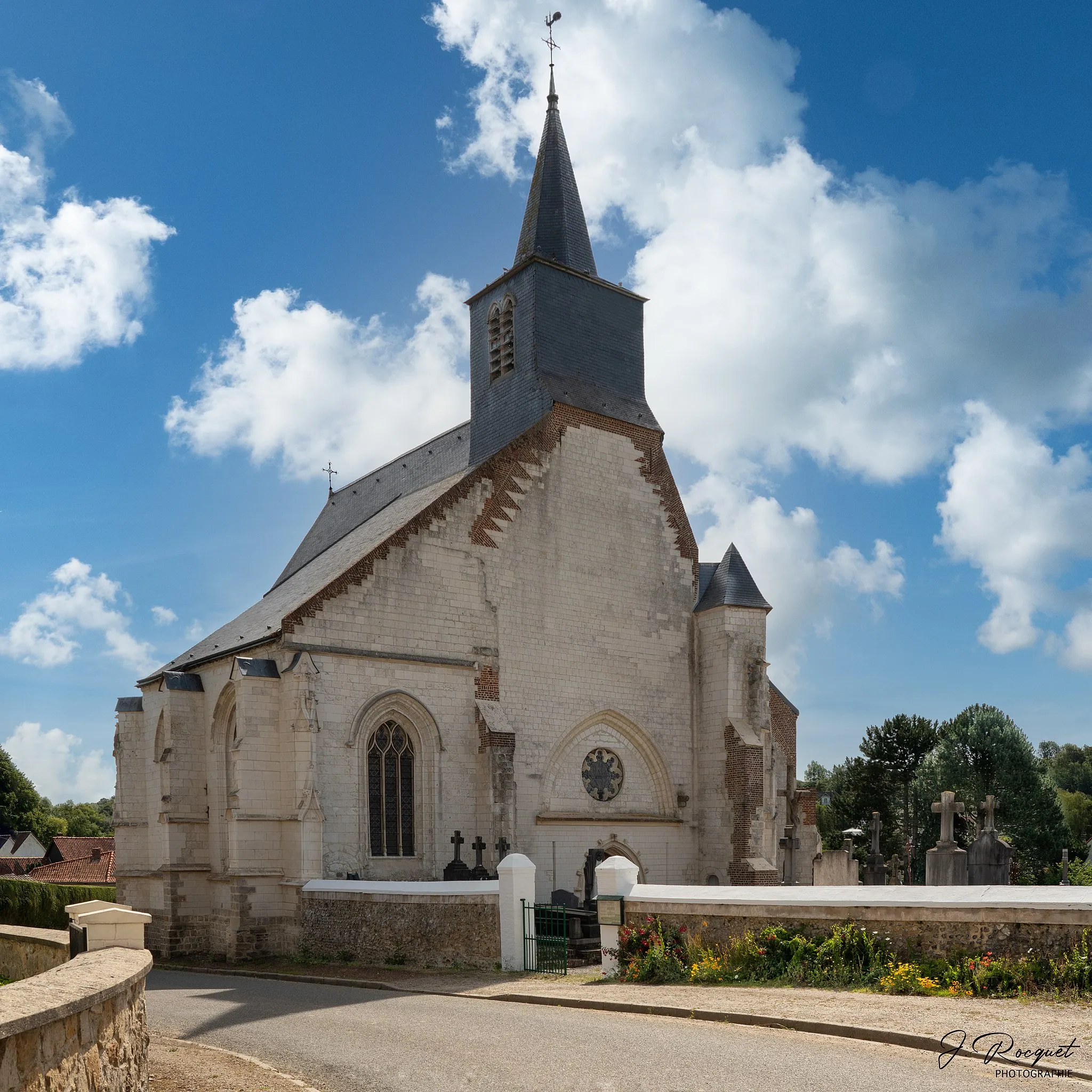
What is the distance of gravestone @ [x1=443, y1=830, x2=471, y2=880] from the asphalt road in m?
8.34

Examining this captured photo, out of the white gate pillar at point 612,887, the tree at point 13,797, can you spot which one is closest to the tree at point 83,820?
the tree at point 13,797

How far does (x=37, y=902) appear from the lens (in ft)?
83.7

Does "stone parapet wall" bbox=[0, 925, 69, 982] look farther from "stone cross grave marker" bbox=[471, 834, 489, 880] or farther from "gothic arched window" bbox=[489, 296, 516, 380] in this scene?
"gothic arched window" bbox=[489, 296, 516, 380]

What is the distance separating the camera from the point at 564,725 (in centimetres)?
2434

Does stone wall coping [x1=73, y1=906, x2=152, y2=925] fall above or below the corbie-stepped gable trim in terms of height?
below

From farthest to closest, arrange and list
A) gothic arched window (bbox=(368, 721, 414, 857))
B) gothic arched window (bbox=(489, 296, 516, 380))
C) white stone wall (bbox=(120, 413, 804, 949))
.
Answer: gothic arched window (bbox=(489, 296, 516, 380)) → gothic arched window (bbox=(368, 721, 414, 857)) → white stone wall (bbox=(120, 413, 804, 949))

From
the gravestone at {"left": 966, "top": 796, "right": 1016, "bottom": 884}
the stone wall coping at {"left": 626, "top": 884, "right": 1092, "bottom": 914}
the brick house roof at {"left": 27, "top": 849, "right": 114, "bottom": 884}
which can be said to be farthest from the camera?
the brick house roof at {"left": 27, "top": 849, "right": 114, "bottom": 884}

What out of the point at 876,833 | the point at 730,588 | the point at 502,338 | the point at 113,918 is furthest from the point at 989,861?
the point at 113,918

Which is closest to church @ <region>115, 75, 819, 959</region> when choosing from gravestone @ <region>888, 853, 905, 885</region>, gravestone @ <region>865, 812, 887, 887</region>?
gravestone @ <region>865, 812, 887, 887</region>

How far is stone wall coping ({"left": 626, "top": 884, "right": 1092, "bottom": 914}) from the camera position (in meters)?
10.6

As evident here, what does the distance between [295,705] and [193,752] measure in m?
4.33

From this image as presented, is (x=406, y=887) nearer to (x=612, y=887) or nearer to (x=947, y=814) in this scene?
(x=612, y=887)

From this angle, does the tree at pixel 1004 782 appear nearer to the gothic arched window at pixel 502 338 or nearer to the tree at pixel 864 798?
the tree at pixel 864 798

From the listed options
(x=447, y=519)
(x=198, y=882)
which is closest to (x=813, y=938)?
(x=447, y=519)
